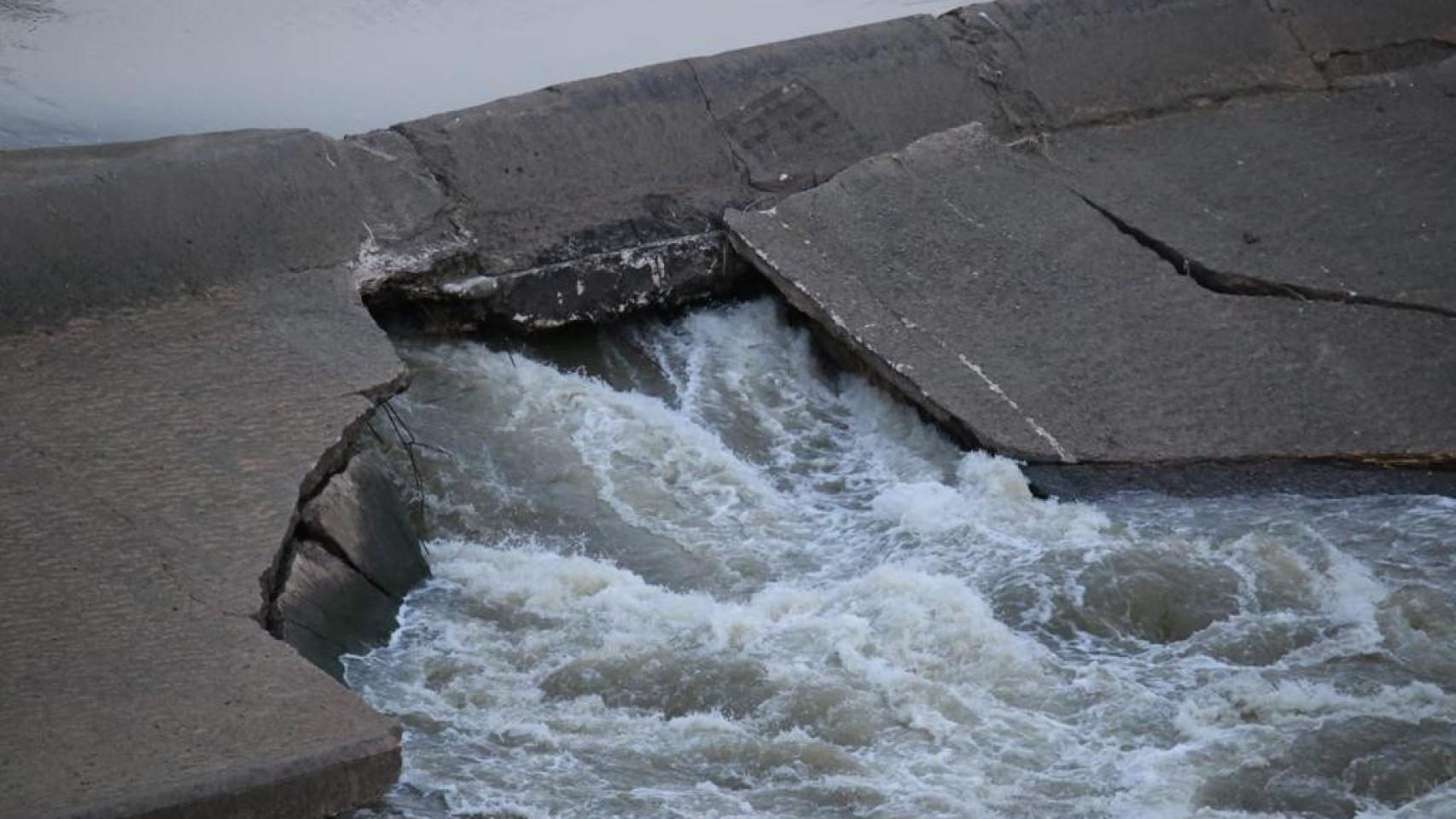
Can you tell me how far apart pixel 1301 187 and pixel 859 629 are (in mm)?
2636

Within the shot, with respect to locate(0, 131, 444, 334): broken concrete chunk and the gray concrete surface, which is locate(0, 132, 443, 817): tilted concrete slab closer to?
locate(0, 131, 444, 334): broken concrete chunk

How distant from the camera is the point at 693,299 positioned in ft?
19.5

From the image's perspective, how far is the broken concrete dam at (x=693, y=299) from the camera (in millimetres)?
3801

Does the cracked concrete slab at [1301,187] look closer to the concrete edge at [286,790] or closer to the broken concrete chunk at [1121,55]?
the broken concrete chunk at [1121,55]

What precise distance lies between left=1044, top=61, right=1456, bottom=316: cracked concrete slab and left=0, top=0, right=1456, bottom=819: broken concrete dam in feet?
0.05

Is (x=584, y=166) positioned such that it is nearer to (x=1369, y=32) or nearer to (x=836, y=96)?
(x=836, y=96)

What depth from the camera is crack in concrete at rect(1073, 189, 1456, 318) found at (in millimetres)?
5582

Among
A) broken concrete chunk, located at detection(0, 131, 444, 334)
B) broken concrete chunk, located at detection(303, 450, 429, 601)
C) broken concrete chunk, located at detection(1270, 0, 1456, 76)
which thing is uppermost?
broken concrete chunk, located at detection(1270, 0, 1456, 76)

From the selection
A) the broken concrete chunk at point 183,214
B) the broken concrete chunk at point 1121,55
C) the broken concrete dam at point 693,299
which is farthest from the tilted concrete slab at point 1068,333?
the broken concrete chunk at point 183,214

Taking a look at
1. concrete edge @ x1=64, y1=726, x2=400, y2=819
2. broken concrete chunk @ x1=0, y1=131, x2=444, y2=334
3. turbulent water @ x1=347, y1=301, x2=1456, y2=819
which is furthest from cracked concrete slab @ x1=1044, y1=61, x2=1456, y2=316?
concrete edge @ x1=64, y1=726, x2=400, y2=819

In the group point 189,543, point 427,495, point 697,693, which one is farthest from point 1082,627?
point 189,543

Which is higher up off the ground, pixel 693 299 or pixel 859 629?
pixel 693 299

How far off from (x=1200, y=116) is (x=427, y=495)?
3118 millimetres

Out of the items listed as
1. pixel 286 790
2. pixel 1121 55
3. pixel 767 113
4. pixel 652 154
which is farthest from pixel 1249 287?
pixel 286 790
